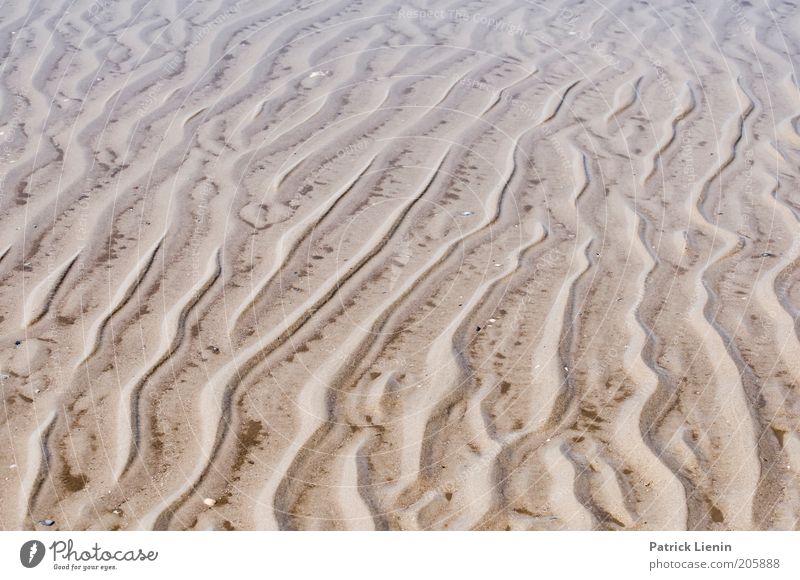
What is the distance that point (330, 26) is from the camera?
279 inches

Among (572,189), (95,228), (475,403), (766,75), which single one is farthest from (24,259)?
(766,75)

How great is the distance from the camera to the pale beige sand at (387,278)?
10.8 feet

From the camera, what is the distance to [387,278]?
14.3 feet

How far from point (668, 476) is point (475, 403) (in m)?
0.69
